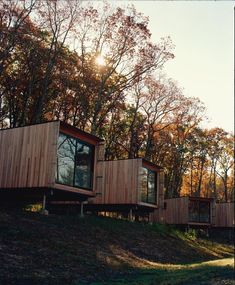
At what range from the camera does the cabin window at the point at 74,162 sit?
45.5ft

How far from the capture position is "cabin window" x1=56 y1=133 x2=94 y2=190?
13883mm

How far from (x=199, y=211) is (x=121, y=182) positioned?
462 inches

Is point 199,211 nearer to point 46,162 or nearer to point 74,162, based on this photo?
point 74,162

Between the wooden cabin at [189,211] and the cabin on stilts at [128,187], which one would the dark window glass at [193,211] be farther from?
the cabin on stilts at [128,187]

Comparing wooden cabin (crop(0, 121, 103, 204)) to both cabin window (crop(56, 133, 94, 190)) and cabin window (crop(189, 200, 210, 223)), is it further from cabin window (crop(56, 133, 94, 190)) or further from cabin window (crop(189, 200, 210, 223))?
cabin window (crop(189, 200, 210, 223))

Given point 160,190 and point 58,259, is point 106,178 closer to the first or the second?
point 160,190

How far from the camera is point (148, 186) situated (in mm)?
20922

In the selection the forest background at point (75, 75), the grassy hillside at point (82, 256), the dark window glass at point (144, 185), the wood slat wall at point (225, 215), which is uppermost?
the forest background at point (75, 75)

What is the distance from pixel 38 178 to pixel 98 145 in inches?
140

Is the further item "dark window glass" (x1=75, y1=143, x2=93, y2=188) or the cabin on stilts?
the cabin on stilts

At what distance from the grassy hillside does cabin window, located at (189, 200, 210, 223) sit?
46.9 feet

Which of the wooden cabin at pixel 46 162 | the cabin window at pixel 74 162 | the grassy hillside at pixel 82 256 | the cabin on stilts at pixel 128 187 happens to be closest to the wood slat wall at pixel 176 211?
the cabin on stilts at pixel 128 187

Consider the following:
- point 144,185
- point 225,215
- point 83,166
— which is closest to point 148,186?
point 144,185

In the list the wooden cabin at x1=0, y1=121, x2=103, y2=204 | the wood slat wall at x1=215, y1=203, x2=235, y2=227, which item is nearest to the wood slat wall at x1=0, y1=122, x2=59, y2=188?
the wooden cabin at x1=0, y1=121, x2=103, y2=204
